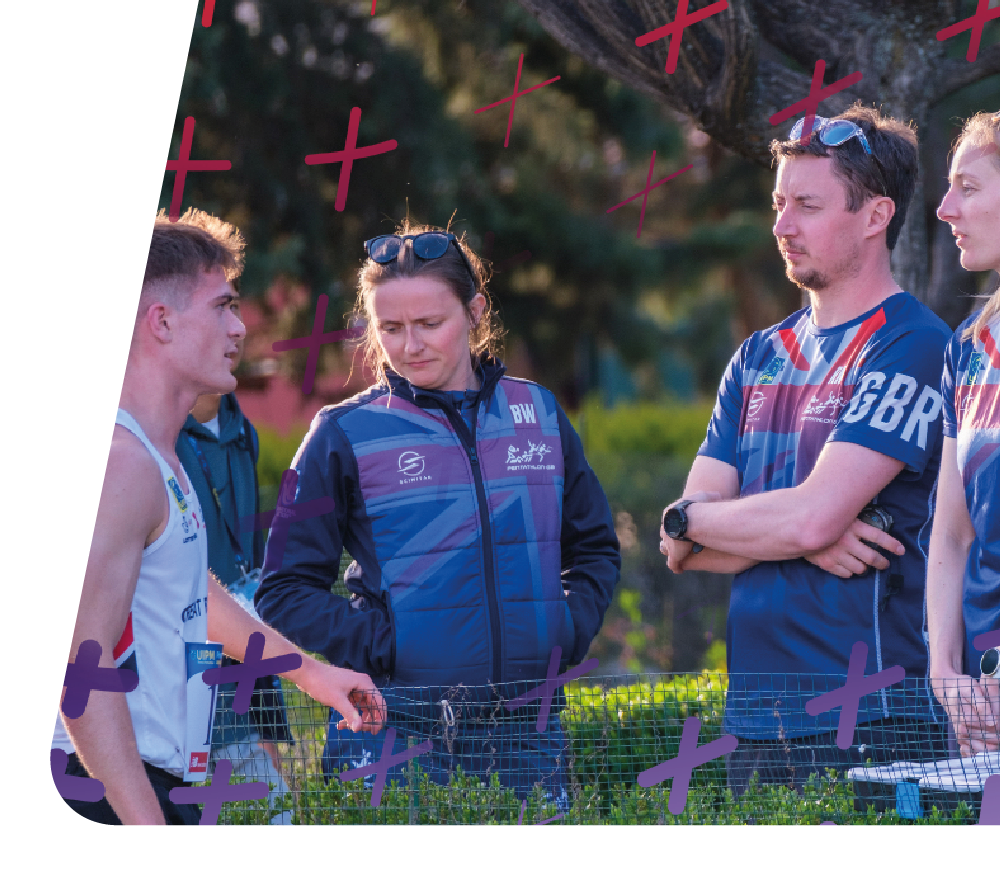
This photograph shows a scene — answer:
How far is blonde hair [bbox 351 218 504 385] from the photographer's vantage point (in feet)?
10.7

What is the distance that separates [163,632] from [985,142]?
2265 mm

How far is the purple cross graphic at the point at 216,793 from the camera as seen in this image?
2.53 meters

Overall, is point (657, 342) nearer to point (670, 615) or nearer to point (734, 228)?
point (734, 228)

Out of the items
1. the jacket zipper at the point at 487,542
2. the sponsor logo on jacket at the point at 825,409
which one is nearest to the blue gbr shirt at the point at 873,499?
the sponsor logo on jacket at the point at 825,409

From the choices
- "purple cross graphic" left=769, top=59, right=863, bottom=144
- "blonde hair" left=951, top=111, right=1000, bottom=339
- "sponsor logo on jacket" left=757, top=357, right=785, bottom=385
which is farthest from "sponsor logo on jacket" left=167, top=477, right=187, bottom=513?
"purple cross graphic" left=769, top=59, right=863, bottom=144

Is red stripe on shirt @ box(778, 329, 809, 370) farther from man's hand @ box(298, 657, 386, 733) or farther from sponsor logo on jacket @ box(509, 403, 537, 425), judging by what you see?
man's hand @ box(298, 657, 386, 733)

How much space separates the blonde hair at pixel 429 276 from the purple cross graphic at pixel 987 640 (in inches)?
61.2

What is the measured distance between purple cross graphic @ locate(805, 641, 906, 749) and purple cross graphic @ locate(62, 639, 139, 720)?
1.61 metres

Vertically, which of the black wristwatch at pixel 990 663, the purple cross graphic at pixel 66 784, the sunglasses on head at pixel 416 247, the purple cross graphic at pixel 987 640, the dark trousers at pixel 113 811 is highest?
the sunglasses on head at pixel 416 247

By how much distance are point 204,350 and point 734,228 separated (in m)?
15.3

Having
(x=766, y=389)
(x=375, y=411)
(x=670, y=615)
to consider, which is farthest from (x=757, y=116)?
(x=670, y=615)

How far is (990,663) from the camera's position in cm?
278

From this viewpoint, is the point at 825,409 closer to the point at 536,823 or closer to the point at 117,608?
the point at 536,823

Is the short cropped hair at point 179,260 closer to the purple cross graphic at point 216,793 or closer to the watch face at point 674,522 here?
the purple cross graphic at point 216,793
